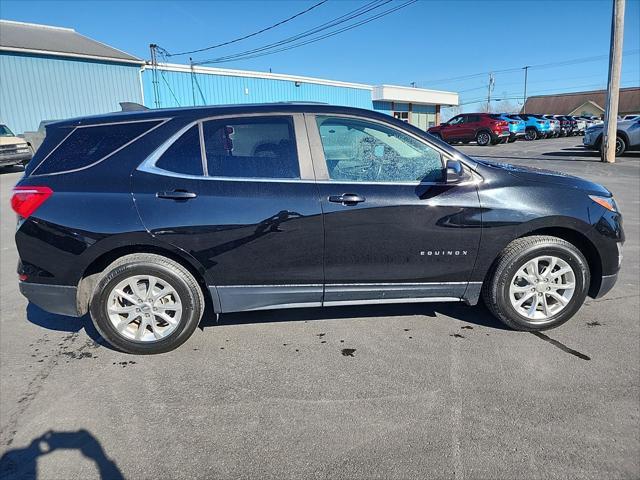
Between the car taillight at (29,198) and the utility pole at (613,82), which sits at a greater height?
the utility pole at (613,82)

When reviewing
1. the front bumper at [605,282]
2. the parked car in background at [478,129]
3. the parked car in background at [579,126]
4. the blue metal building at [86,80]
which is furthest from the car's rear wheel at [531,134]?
the front bumper at [605,282]

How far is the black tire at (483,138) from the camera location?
24.9 m

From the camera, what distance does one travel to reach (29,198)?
3184 millimetres

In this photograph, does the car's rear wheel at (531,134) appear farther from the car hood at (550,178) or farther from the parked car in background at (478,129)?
the car hood at (550,178)

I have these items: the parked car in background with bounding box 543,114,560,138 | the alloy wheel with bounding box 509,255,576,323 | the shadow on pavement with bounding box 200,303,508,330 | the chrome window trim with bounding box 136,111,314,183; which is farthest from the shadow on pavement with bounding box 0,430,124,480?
the parked car in background with bounding box 543,114,560,138

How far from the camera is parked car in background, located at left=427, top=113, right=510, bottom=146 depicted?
80.6ft

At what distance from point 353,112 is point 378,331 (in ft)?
5.86

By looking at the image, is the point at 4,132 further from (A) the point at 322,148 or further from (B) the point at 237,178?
(A) the point at 322,148

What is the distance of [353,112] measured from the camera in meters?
3.43

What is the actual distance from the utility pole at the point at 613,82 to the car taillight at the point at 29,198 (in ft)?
55.5

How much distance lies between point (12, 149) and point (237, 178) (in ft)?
60.5

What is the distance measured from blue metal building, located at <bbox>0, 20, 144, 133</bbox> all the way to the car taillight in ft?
72.9

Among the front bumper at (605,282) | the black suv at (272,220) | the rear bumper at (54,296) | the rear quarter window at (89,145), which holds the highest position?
the rear quarter window at (89,145)

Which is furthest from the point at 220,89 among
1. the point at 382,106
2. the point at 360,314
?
the point at 360,314
